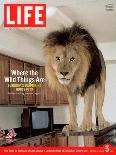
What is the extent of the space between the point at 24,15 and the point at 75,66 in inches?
10.6

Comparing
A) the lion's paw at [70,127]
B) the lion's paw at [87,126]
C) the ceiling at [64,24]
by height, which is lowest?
the lion's paw at [70,127]

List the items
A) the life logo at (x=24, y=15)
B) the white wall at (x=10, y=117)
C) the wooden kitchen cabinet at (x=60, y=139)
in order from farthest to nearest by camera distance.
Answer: the white wall at (x=10, y=117) → the life logo at (x=24, y=15) → the wooden kitchen cabinet at (x=60, y=139)

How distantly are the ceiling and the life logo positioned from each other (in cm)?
1

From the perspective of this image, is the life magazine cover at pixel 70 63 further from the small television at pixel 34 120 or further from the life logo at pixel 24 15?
the small television at pixel 34 120

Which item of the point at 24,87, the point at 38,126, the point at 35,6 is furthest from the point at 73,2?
the point at 38,126

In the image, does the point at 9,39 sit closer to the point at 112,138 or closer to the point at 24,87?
the point at 24,87

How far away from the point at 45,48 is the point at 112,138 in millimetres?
218

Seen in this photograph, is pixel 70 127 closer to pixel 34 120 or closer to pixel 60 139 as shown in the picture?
pixel 60 139

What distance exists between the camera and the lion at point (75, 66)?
62 cm

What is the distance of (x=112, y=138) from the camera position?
0.72 metres

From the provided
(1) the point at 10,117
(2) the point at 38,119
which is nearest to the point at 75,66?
(2) the point at 38,119

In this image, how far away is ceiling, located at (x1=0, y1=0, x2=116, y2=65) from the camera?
2.85 feet

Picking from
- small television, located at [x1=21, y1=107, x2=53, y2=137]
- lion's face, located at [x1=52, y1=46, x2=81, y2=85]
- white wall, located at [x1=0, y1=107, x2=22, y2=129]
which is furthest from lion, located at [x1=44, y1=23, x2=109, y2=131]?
white wall, located at [x1=0, y1=107, x2=22, y2=129]

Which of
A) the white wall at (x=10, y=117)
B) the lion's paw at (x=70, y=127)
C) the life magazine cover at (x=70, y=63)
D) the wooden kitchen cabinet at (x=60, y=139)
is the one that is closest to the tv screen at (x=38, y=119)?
the white wall at (x=10, y=117)
